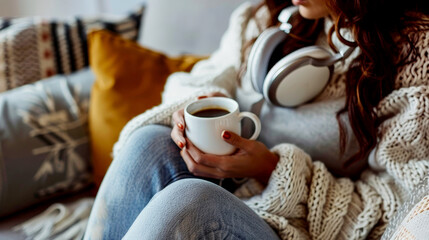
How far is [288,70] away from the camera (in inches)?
31.8

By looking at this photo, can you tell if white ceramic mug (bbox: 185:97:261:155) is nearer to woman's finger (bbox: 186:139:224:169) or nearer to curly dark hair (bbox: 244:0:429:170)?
woman's finger (bbox: 186:139:224:169)

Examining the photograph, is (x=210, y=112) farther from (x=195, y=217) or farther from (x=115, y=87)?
(x=115, y=87)

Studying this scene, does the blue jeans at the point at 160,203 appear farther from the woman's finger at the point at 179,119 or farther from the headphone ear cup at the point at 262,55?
the headphone ear cup at the point at 262,55

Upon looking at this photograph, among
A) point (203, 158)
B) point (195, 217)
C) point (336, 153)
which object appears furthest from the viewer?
point (336, 153)

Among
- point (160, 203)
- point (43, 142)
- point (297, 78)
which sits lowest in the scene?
point (43, 142)

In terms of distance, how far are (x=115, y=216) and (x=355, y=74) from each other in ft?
1.63

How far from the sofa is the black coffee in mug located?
0.37 meters

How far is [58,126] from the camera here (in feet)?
3.71

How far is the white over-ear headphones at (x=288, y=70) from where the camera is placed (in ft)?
2.65

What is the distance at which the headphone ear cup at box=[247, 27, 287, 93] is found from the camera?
854 millimetres

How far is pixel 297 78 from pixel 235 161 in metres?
0.18

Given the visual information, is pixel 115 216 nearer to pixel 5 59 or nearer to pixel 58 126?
pixel 58 126

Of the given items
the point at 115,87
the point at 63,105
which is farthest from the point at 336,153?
the point at 63,105

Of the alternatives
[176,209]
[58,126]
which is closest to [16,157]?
[58,126]
